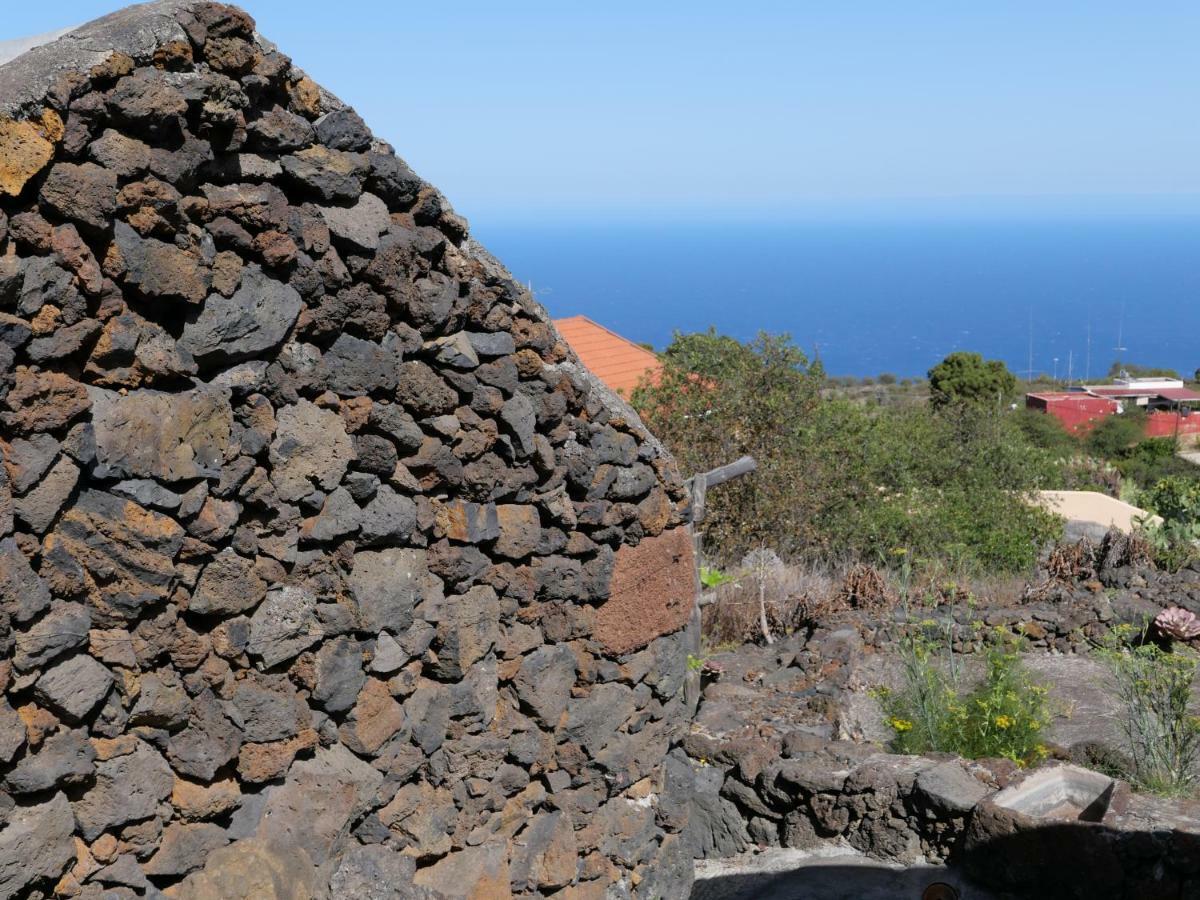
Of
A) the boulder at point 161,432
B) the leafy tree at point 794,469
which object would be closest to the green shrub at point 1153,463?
the leafy tree at point 794,469

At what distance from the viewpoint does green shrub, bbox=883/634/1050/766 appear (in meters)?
7.56

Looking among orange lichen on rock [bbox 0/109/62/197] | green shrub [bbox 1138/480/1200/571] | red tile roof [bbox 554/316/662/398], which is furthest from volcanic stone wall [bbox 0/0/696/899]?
red tile roof [bbox 554/316/662/398]

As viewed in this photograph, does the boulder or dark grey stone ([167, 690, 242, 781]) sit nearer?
the boulder

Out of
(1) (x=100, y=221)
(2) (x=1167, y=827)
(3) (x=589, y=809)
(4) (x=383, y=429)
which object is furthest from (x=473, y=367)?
(2) (x=1167, y=827)

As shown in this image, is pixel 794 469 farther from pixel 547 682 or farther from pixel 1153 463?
pixel 1153 463

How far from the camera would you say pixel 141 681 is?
12.1ft

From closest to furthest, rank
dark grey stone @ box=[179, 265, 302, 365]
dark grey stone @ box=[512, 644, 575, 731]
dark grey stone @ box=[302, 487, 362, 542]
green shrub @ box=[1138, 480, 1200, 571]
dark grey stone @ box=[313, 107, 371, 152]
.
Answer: dark grey stone @ box=[179, 265, 302, 365]
dark grey stone @ box=[313, 107, 371, 152]
dark grey stone @ box=[302, 487, 362, 542]
dark grey stone @ box=[512, 644, 575, 731]
green shrub @ box=[1138, 480, 1200, 571]

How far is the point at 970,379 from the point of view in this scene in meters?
33.8

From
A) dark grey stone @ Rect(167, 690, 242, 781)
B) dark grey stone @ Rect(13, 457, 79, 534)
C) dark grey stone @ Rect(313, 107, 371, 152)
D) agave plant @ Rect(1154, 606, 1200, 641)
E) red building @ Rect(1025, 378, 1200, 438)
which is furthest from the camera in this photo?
red building @ Rect(1025, 378, 1200, 438)

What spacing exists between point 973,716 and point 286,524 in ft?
17.4

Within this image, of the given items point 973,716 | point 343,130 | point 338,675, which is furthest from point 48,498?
point 973,716

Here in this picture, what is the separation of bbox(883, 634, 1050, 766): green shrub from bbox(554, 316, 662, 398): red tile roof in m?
8.64

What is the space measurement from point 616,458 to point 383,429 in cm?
123

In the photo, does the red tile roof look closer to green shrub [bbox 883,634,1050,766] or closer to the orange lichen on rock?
green shrub [bbox 883,634,1050,766]
